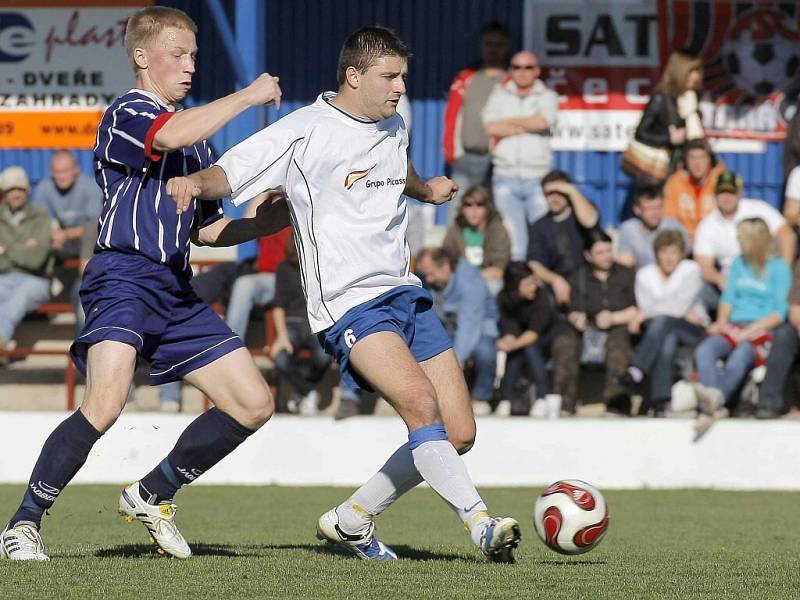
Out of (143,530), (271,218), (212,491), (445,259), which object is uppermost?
(271,218)

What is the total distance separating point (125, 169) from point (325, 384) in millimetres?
6849

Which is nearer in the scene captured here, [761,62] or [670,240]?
[670,240]

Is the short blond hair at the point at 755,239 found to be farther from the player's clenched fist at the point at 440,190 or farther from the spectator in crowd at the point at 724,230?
the player's clenched fist at the point at 440,190

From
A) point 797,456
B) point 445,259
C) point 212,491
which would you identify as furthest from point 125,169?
point 797,456

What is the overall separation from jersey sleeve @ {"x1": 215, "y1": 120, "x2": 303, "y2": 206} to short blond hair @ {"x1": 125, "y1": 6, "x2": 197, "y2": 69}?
0.62 m

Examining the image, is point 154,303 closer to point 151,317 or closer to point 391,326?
point 151,317

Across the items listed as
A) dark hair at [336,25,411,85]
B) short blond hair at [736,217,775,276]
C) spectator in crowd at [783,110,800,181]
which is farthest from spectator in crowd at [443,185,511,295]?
dark hair at [336,25,411,85]

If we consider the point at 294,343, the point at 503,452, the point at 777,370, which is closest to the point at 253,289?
the point at 294,343

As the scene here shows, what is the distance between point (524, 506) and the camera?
9430mm

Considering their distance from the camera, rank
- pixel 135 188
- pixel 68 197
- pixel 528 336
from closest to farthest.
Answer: pixel 135 188 < pixel 528 336 < pixel 68 197

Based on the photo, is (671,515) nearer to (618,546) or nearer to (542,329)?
(618,546)

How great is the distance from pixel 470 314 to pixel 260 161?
6.18 meters

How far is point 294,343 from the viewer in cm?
1193

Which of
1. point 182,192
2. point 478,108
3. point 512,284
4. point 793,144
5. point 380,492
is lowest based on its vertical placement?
point 512,284
